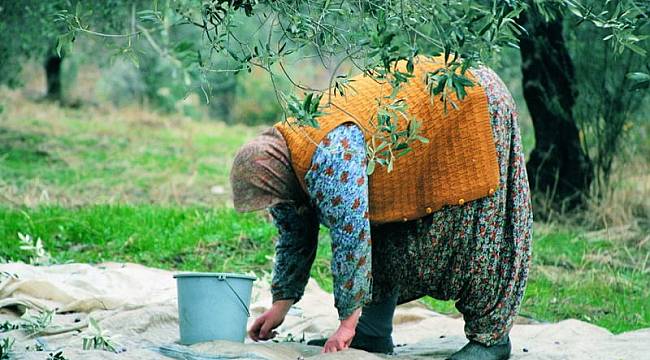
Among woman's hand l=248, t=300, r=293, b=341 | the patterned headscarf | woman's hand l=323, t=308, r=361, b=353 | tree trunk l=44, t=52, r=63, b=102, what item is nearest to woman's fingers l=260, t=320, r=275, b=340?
woman's hand l=248, t=300, r=293, b=341

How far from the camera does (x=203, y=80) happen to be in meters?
3.13

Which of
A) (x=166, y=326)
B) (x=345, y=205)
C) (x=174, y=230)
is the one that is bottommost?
(x=166, y=326)

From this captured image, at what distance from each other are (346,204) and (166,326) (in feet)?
4.57

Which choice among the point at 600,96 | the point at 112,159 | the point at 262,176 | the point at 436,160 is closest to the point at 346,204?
the point at 262,176

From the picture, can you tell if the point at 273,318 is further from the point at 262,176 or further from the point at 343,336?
the point at 262,176

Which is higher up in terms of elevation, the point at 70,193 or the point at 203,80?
the point at 203,80

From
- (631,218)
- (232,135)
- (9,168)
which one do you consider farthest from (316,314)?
(232,135)

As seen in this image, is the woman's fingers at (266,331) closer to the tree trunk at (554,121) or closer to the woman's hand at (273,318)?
the woman's hand at (273,318)

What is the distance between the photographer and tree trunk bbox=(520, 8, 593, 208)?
7.91 m

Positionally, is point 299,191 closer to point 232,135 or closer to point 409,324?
point 409,324

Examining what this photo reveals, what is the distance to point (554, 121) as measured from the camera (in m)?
8.00

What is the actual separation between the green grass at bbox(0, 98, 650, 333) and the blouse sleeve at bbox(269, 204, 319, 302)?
5.43ft

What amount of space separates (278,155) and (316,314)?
65.7 inches

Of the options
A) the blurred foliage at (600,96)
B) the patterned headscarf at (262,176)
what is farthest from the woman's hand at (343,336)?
the blurred foliage at (600,96)
